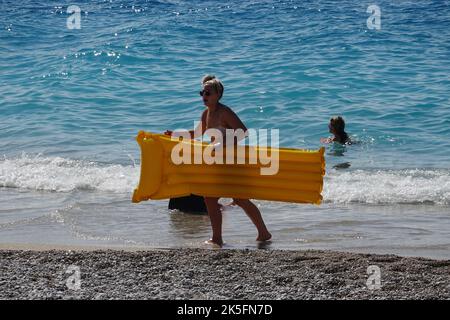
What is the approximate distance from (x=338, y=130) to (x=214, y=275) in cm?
666

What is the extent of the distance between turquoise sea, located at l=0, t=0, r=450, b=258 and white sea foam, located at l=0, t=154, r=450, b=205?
0.10 feet

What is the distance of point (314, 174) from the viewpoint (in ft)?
25.1

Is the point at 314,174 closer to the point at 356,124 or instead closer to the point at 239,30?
the point at 356,124

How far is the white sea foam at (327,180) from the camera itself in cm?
1024

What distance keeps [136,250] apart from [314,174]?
5.33ft

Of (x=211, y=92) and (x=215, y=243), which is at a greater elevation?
(x=211, y=92)
